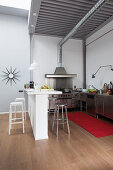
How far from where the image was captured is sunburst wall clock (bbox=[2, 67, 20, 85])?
16.9ft

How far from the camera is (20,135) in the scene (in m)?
2.90

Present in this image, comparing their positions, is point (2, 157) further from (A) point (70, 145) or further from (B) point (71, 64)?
(B) point (71, 64)

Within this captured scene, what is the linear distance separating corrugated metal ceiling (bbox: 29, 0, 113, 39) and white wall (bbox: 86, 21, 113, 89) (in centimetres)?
47

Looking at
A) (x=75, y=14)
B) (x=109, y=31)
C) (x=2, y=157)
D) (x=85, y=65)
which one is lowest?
(x=2, y=157)

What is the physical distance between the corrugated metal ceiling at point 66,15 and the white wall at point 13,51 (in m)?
0.77

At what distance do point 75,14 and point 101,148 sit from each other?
4109mm

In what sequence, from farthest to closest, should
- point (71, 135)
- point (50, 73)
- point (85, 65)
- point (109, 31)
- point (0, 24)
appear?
1. point (85, 65)
2. point (50, 73)
3. point (0, 24)
4. point (109, 31)
5. point (71, 135)

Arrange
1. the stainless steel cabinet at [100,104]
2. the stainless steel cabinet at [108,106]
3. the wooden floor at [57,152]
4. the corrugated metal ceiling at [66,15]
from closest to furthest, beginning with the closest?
1. the wooden floor at [57,152]
2. the corrugated metal ceiling at [66,15]
3. the stainless steel cabinet at [108,106]
4. the stainless steel cabinet at [100,104]

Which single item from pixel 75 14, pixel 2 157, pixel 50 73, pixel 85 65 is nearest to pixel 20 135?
pixel 2 157

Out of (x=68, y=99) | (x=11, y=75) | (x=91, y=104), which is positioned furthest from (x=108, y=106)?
(x=11, y=75)

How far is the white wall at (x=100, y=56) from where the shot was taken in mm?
4465

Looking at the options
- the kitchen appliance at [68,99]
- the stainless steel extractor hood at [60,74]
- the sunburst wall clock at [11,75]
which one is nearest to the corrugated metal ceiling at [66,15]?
the stainless steel extractor hood at [60,74]

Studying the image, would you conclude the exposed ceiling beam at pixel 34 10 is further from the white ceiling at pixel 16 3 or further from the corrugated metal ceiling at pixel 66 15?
the white ceiling at pixel 16 3

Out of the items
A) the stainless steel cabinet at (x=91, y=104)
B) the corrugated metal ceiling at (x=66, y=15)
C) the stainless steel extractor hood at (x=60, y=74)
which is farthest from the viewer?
the stainless steel extractor hood at (x=60, y=74)
